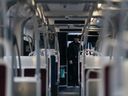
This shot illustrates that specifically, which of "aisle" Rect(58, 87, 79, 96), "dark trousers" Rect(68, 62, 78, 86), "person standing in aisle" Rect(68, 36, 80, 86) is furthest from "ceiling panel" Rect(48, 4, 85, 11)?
"dark trousers" Rect(68, 62, 78, 86)

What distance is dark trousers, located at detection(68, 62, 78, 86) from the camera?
13.0 m

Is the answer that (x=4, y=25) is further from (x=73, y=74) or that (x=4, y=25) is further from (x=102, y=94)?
(x=73, y=74)

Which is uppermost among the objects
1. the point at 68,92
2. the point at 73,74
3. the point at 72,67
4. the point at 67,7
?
the point at 67,7

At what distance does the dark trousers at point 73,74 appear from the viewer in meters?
13.0

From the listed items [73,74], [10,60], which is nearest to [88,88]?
[10,60]

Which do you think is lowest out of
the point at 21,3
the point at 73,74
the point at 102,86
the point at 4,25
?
the point at 73,74

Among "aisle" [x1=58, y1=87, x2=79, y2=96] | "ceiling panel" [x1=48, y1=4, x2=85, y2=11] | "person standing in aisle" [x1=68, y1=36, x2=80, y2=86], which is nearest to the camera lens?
"ceiling panel" [x1=48, y1=4, x2=85, y2=11]

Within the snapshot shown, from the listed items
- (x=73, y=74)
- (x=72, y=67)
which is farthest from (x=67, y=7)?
(x=73, y=74)

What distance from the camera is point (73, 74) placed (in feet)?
43.5

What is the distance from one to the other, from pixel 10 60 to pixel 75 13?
682cm

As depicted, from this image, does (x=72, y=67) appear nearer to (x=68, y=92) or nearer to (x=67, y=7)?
(x=68, y=92)

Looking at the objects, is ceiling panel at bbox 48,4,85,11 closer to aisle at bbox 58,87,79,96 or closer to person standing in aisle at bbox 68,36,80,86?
aisle at bbox 58,87,79,96

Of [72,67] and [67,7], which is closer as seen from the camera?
[67,7]

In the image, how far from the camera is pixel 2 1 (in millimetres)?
2500
